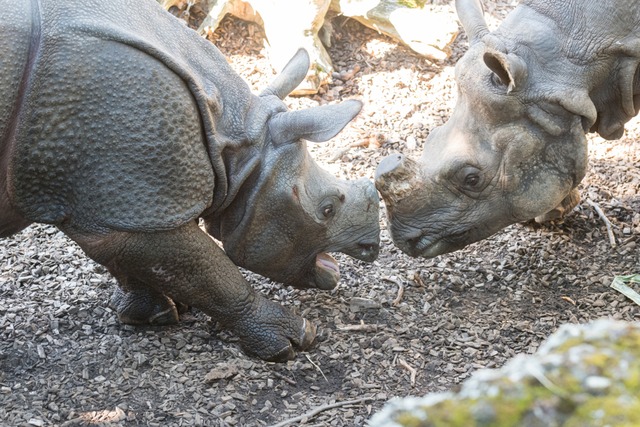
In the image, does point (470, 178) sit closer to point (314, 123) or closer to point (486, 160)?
point (486, 160)

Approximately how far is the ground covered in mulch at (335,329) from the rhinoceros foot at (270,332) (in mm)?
78

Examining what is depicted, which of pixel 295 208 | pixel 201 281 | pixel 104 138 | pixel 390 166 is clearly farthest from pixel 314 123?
pixel 104 138

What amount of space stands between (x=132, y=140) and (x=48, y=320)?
1.87 meters

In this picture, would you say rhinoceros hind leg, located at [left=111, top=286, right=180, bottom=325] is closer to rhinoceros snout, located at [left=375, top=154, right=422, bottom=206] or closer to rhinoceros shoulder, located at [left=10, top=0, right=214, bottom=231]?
rhinoceros shoulder, located at [left=10, top=0, right=214, bottom=231]

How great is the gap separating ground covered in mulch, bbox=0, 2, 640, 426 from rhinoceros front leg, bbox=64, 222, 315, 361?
6.0 inches

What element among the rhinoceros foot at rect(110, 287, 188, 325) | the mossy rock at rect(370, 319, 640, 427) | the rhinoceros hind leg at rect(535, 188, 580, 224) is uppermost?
the mossy rock at rect(370, 319, 640, 427)

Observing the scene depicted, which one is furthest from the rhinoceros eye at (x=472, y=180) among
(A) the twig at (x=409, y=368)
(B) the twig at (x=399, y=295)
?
(A) the twig at (x=409, y=368)

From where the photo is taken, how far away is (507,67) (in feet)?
16.2

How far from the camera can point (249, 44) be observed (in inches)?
376

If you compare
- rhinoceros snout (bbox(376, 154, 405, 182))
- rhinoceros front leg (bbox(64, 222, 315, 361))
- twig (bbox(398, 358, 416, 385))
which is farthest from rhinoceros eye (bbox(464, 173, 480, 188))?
rhinoceros front leg (bbox(64, 222, 315, 361))

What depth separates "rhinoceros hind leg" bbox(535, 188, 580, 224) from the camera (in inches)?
259

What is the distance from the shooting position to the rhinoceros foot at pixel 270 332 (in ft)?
17.1

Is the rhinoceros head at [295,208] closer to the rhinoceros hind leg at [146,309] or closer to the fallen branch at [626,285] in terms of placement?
the rhinoceros hind leg at [146,309]

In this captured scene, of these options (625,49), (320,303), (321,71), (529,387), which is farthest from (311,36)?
(529,387)
